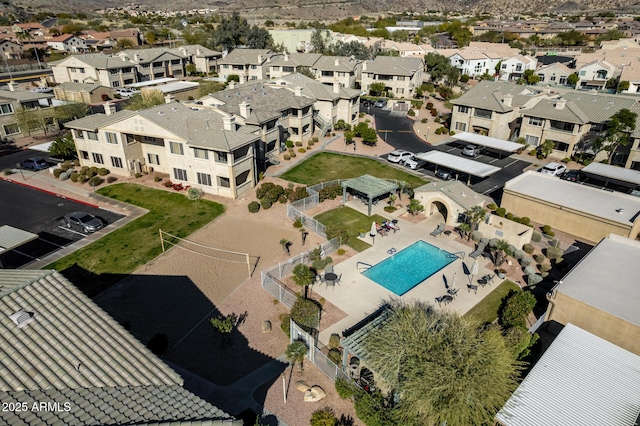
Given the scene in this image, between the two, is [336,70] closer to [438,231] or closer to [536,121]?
[536,121]

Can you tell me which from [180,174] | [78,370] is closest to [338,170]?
[180,174]

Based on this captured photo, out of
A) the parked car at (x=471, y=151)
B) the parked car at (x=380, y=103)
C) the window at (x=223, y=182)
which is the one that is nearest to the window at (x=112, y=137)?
the window at (x=223, y=182)

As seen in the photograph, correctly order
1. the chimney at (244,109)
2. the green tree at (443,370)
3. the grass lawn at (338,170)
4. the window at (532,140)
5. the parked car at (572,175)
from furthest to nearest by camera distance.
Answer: the window at (532,140) → the chimney at (244,109) → the parked car at (572,175) → the grass lawn at (338,170) → the green tree at (443,370)

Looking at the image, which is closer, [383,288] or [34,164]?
[383,288]

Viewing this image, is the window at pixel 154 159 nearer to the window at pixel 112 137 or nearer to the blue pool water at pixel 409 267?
the window at pixel 112 137

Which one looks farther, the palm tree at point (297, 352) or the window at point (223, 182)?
the window at point (223, 182)

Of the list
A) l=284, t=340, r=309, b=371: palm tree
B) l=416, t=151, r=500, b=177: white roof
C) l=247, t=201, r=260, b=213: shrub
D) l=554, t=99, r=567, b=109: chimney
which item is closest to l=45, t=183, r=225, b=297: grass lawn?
l=247, t=201, r=260, b=213: shrub

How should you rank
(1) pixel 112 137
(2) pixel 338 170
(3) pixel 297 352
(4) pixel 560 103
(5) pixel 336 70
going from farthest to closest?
(5) pixel 336 70, (4) pixel 560 103, (2) pixel 338 170, (1) pixel 112 137, (3) pixel 297 352
